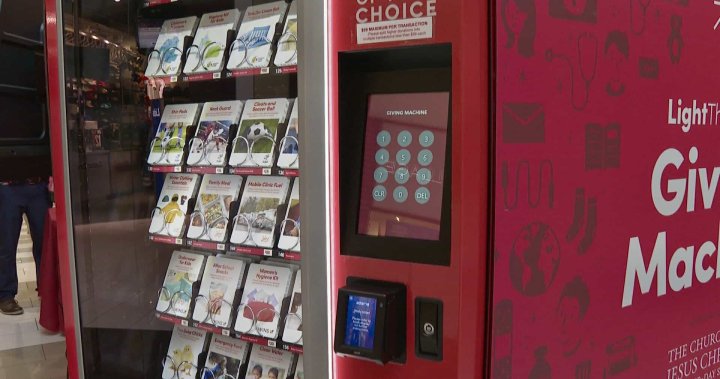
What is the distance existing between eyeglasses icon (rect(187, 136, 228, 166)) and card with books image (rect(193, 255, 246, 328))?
0.37 m

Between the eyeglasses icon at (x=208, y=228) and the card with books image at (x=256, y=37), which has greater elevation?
the card with books image at (x=256, y=37)

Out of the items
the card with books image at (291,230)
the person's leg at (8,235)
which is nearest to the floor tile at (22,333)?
the person's leg at (8,235)

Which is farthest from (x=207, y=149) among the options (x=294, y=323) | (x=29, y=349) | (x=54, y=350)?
(x=29, y=349)

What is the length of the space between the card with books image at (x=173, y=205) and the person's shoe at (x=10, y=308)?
3.30 meters

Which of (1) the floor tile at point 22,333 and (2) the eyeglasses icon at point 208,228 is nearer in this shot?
(2) the eyeglasses icon at point 208,228

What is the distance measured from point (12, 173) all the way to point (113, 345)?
281cm

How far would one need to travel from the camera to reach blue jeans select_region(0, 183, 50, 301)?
15.9 ft

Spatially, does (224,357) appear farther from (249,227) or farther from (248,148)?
(248,148)

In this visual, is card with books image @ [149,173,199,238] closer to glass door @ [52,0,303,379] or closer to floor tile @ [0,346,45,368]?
glass door @ [52,0,303,379]

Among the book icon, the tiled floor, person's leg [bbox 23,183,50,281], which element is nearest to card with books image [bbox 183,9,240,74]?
the book icon

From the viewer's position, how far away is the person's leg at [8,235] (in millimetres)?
4848

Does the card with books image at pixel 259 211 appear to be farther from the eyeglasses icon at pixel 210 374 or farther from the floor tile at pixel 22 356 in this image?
the floor tile at pixel 22 356

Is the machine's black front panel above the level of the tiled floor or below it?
above

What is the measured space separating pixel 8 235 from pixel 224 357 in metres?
3.37
